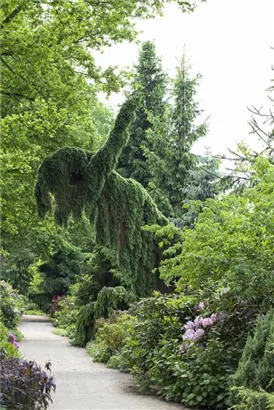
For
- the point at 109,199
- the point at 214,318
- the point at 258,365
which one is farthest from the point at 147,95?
the point at 258,365

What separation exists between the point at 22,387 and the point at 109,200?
8.67 metres

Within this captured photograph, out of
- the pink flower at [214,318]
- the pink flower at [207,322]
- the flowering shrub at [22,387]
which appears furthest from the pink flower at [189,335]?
the flowering shrub at [22,387]

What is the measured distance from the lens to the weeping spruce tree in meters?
13.9

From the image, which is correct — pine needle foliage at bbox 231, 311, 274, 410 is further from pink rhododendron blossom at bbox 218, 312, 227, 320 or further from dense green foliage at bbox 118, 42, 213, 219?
dense green foliage at bbox 118, 42, 213, 219

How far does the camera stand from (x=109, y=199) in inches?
571

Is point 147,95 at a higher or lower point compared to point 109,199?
higher

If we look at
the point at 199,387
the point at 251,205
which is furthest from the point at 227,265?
the point at 199,387

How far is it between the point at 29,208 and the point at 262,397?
14.3m

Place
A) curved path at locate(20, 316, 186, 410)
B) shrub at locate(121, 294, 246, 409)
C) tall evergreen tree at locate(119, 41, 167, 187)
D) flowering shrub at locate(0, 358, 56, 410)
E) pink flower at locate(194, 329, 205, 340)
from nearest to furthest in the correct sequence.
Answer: flowering shrub at locate(0, 358, 56, 410), curved path at locate(20, 316, 186, 410), shrub at locate(121, 294, 246, 409), pink flower at locate(194, 329, 205, 340), tall evergreen tree at locate(119, 41, 167, 187)

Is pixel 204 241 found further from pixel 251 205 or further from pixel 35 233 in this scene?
Answer: pixel 35 233

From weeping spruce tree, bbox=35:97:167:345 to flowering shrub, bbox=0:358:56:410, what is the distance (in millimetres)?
7714

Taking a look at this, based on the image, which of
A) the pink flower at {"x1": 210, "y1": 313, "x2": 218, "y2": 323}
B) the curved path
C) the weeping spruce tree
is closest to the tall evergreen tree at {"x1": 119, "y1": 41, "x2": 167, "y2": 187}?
the weeping spruce tree

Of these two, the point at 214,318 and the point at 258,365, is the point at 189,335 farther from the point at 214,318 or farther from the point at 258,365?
the point at 258,365

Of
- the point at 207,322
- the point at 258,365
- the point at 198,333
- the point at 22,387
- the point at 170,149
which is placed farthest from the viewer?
the point at 170,149
